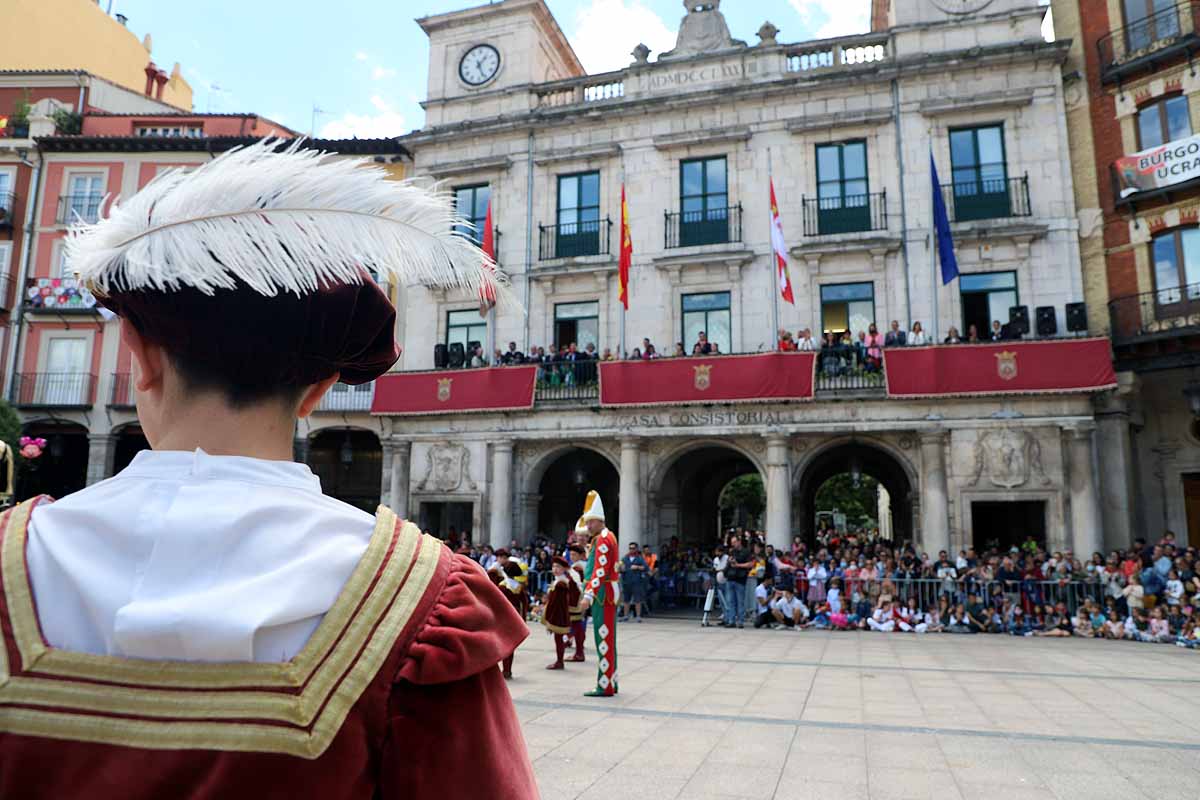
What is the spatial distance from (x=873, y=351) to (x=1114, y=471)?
6.01 meters

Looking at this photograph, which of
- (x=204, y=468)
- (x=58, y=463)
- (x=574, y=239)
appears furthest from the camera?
(x=58, y=463)

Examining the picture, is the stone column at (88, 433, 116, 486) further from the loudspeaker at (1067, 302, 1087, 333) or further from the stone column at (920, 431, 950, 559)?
the loudspeaker at (1067, 302, 1087, 333)

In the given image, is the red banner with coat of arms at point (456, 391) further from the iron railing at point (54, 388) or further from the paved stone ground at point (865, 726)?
the paved stone ground at point (865, 726)

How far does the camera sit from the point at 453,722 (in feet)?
3.71

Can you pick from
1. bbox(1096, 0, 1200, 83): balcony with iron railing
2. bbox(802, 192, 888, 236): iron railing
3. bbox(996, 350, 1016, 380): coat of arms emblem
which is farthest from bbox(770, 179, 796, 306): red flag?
bbox(1096, 0, 1200, 83): balcony with iron railing

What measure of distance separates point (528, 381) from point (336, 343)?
1957cm

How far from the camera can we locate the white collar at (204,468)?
1194mm

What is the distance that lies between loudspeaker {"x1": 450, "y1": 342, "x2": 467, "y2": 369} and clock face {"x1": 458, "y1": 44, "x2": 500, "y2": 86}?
8.45 m

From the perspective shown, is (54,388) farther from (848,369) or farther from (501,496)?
(848,369)

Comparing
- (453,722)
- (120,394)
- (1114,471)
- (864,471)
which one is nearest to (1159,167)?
(1114,471)

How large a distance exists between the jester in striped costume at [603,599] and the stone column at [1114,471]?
1450 cm

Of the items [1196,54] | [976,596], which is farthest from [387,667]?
[1196,54]

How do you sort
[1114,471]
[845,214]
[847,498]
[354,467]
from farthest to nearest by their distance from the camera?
[847,498] < [354,467] < [845,214] < [1114,471]

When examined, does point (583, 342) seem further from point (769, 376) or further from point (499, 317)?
point (769, 376)
